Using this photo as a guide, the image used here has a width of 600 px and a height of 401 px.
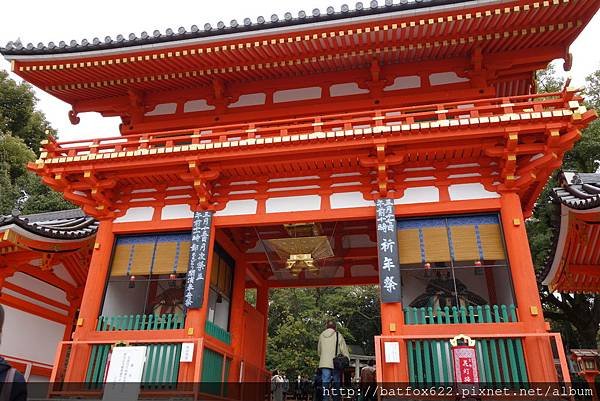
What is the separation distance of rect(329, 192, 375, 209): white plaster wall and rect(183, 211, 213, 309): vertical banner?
8.30 feet

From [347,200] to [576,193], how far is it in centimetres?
447

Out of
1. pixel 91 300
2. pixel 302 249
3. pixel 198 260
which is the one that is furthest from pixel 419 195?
pixel 91 300

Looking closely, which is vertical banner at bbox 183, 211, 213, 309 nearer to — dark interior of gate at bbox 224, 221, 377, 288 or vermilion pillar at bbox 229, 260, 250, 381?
dark interior of gate at bbox 224, 221, 377, 288

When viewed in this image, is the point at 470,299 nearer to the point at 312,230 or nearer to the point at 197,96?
the point at 312,230

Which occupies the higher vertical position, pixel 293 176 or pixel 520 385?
pixel 293 176

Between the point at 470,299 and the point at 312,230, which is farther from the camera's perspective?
the point at 312,230

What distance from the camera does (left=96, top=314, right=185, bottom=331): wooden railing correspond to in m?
8.65

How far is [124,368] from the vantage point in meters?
7.73

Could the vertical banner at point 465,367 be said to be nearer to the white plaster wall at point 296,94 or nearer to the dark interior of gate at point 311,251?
the dark interior of gate at point 311,251

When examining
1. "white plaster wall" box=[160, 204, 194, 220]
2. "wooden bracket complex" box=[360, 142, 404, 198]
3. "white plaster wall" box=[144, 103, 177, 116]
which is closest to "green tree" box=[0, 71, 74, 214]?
"white plaster wall" box=[144, 103, 177, 116]

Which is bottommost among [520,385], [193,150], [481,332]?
[520,385]

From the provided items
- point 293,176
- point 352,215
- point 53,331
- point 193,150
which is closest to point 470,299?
point 352,215

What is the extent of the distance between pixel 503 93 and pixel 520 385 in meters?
7.09

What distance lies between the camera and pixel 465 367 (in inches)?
277
